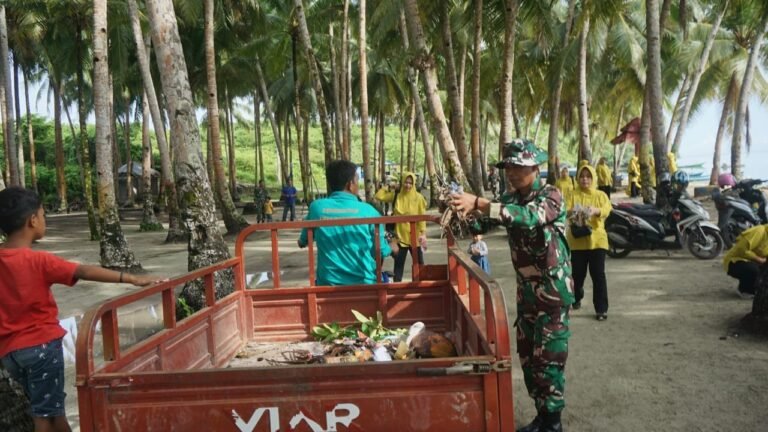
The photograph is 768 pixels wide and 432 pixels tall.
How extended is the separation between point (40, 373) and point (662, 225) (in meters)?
9.18

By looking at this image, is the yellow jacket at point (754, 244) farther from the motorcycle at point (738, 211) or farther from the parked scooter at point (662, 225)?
the motorcycle at point (738, 211)

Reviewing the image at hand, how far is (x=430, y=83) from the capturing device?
1089cm

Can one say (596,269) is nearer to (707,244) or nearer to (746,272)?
(746,272)

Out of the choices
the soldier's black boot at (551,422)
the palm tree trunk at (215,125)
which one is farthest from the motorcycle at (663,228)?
the palm tree trunk at (215,125)

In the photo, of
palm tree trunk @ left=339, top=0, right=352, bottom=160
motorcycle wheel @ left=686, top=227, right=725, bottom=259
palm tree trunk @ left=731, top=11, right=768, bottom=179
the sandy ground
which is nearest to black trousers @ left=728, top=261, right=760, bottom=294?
the sandy ground

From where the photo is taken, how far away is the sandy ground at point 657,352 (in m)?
3.82

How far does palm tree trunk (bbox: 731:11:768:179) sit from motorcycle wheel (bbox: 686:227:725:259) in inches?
377

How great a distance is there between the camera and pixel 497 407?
212 centimetres

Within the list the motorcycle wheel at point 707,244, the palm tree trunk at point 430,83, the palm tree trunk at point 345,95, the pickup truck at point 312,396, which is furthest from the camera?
the palm tree trunk at point 345,95

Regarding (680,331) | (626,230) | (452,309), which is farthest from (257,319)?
(626,230)

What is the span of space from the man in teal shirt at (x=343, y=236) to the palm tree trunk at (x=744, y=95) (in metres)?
15.7

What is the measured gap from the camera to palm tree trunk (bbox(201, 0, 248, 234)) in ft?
51.1

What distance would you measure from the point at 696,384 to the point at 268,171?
59.2 metres

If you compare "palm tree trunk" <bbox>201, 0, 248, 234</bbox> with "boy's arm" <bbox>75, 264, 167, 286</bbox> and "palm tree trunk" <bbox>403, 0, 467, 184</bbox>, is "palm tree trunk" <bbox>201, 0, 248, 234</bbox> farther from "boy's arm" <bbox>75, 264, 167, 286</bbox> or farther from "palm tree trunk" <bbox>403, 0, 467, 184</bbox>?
"boy's arm" <bbox>75, 264, 167, 286</bbox>
